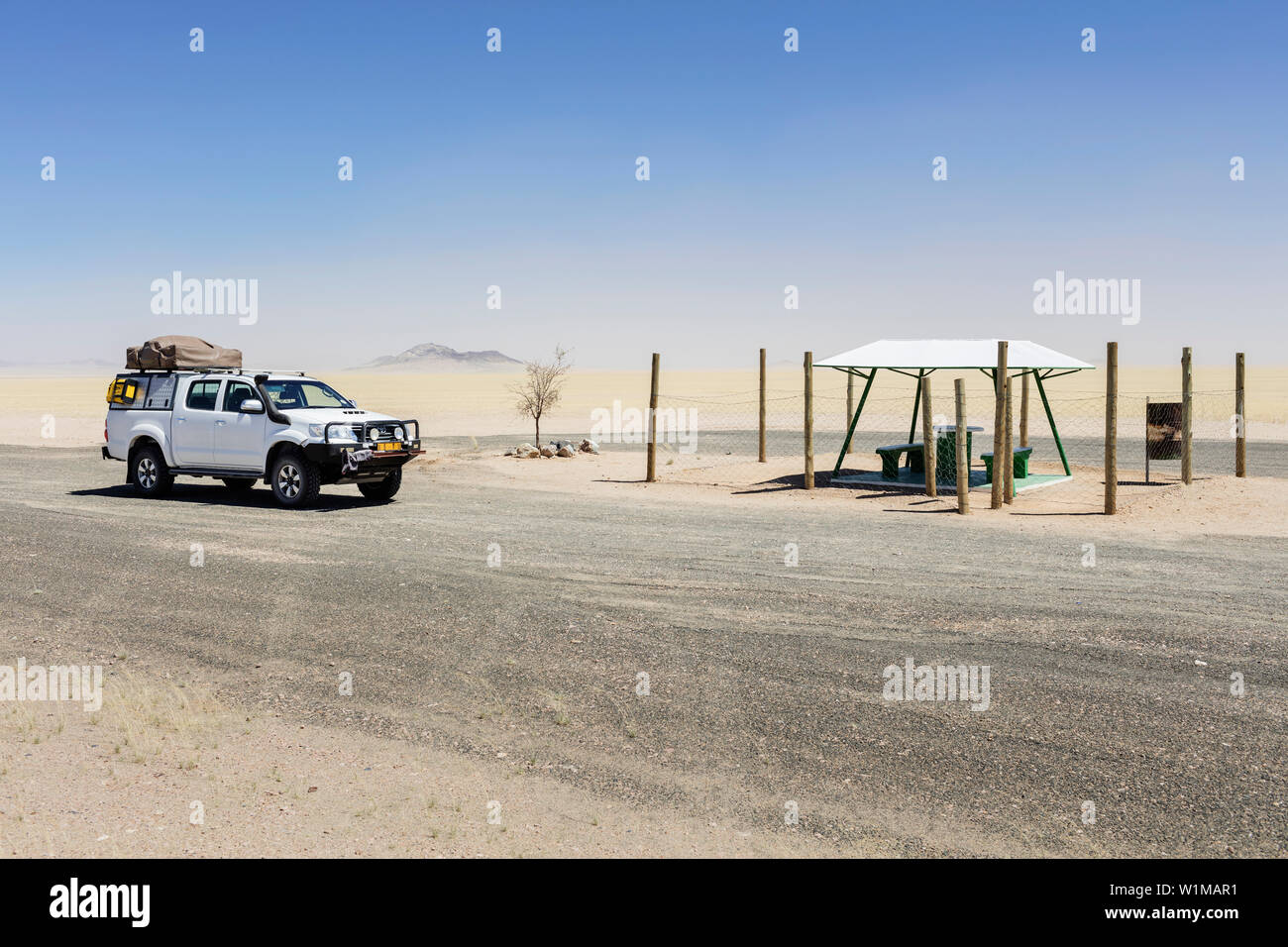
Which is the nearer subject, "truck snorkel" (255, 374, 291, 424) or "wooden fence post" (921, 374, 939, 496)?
"truck snorkel" (255, 374, 291, 424)

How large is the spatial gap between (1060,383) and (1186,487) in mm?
72758

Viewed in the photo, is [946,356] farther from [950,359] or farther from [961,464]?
[961,464]

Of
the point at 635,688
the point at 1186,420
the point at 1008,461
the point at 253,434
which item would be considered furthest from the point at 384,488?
the point at 1186,420

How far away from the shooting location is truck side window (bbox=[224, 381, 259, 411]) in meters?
17.2

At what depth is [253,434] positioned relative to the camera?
16.9m

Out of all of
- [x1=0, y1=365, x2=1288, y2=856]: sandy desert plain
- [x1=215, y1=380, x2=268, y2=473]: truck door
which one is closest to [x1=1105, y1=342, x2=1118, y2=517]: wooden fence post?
[x1=0, y1=365, x2=1288, y2=856]: sandy desert plain

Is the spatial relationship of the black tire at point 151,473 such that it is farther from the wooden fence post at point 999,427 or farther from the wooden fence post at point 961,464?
the wooden fence post at point 999,427

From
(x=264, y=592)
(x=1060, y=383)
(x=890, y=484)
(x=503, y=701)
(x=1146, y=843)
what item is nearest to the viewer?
(x=1146, y=843)

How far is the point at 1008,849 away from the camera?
197 inches

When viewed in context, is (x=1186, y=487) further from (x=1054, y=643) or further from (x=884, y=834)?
(x=884, y=834)

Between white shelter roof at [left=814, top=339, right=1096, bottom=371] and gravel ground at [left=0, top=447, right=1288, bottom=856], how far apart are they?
6.52 meters

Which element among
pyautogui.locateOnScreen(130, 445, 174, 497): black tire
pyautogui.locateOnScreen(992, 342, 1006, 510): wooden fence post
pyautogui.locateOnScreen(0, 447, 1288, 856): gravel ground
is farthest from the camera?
pyautogui.locateOnScreen(130, 445, 174, 497): black tire

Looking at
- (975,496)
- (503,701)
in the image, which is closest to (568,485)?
(975,496)

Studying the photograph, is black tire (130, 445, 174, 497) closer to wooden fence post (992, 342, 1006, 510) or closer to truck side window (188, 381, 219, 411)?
truck side window (188, 381, 219, 411)
